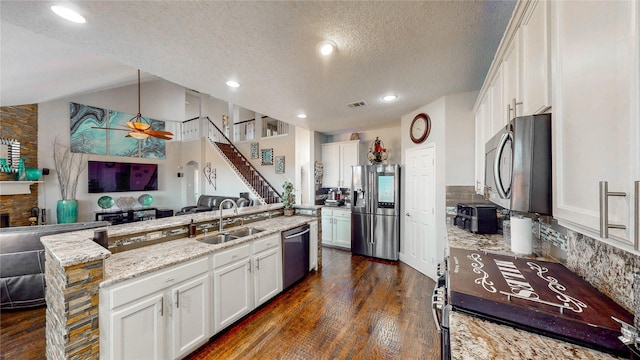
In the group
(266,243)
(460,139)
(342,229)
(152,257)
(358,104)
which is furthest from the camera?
(342,229)

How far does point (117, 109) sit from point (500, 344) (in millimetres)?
9047

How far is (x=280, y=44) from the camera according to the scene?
6.23ft

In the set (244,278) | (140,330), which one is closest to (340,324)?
(244,278)

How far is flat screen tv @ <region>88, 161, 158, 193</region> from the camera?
20.3ft

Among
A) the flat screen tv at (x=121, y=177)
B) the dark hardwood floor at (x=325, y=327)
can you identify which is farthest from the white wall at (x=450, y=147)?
the flat screen tv at (x=121, y=177)

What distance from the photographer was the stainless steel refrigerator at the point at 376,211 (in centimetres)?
407

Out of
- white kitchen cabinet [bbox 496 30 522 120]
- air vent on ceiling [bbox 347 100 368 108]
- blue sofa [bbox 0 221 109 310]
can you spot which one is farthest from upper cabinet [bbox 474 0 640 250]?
blue sofa [bbox 0 221 109 310]

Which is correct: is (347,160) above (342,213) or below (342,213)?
above

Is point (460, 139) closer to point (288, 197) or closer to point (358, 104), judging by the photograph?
point (358, 104)

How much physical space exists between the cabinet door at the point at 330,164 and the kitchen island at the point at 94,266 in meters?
3.20

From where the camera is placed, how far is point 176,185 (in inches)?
320


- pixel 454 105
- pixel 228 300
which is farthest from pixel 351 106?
pixel 228 300

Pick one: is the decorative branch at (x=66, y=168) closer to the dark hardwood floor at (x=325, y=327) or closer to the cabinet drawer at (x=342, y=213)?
the dark hardwood floor at (x=325, y=327)

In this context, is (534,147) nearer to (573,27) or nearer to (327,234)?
(573,27)
